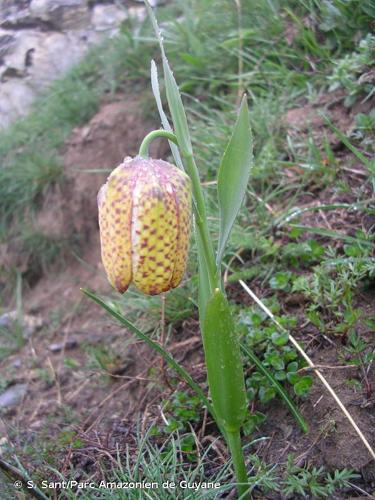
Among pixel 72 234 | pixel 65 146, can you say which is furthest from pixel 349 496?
pixel 65 146

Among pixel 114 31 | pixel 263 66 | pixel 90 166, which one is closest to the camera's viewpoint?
pixel 263 66

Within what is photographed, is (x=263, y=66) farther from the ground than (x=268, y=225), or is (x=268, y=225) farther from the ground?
(x=263, y=66)

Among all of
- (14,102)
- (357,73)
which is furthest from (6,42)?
(357,73)

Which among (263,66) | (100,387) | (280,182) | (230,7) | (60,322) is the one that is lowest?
(60,322)

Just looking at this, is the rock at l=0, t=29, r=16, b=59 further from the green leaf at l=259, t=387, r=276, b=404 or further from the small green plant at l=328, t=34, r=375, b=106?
the green leaf at l=259, t=387, r=276, b=404

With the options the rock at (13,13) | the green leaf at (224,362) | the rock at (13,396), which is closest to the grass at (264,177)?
the green leaf at (224,362)

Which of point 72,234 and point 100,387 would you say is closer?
point 100,387

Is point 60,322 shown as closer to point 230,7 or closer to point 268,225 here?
point 268,225
